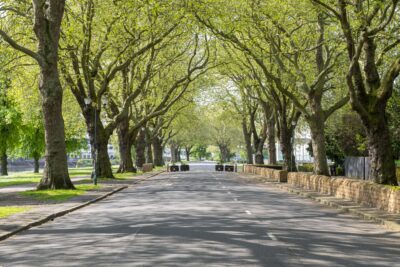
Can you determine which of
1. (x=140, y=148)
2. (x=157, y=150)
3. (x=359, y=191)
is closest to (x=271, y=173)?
(x=359, y=191)

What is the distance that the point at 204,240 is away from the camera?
11.8 m

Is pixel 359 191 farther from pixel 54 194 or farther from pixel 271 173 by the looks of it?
pixel 271 173

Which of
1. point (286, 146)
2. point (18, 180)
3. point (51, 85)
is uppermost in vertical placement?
point (51, 85)

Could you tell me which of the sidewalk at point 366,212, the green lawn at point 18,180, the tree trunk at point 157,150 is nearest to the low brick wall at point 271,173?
the sidewalk at point 366,212

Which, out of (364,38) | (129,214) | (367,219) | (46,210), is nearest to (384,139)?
(364,38)

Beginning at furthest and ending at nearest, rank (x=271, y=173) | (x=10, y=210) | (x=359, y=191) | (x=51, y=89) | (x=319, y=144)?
1. (x=271, y=173)
2. (x=319, y=144)
3. (x=51, y=89)
4. (x=359, y=191)
5. (x=10, y=210)

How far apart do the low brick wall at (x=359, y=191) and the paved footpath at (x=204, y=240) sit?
1475mm

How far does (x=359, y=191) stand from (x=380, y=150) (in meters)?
1.66

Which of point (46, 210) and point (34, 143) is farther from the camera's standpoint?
point (34, 143)

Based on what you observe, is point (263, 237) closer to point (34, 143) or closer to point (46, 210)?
point (46, 210)

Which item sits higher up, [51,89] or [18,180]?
[51,89]

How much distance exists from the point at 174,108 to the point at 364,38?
48608 mm

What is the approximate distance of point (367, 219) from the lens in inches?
661

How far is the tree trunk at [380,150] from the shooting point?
831 inches
